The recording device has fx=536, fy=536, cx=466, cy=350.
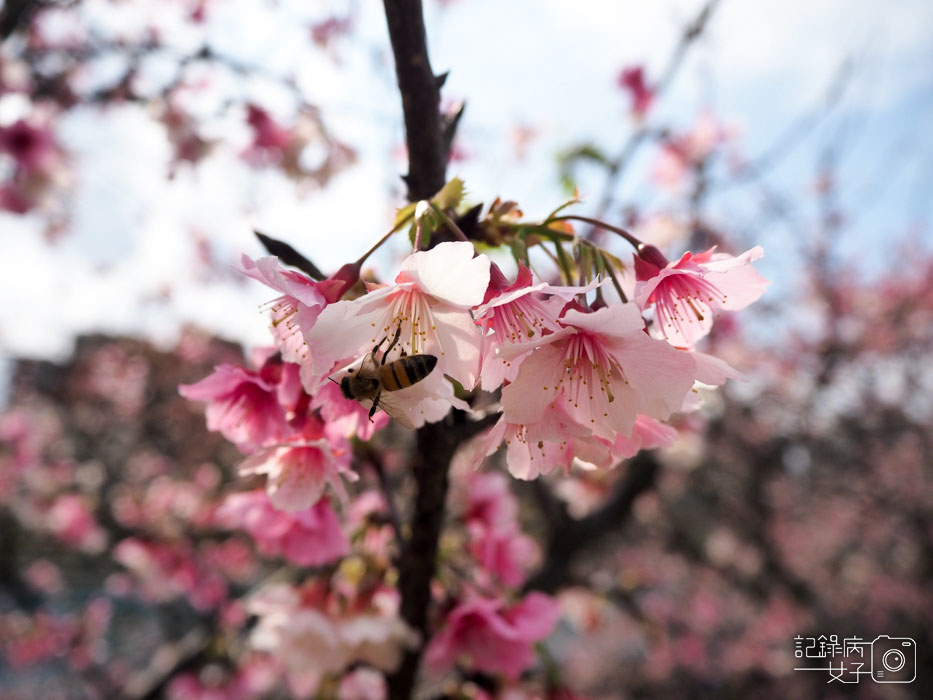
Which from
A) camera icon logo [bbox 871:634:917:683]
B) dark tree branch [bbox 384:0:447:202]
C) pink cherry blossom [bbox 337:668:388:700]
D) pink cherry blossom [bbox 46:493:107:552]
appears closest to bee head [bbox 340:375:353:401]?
dark tree branch [bbox 384:0:447:202]

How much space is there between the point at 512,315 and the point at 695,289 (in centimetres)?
29

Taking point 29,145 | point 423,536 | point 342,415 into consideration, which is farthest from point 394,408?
point 29,145

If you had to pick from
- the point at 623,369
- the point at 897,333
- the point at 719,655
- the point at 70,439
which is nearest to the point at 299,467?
the point at 623,369

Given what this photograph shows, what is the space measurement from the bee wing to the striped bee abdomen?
1cm

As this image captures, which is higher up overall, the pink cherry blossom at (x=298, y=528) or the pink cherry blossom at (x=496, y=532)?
the pink cherry blossom at (x=496, y=532)

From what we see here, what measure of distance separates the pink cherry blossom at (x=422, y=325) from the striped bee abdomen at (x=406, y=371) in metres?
0.02

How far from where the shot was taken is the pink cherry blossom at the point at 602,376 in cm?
64

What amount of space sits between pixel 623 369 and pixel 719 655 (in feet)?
29.8

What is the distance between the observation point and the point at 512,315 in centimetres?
79

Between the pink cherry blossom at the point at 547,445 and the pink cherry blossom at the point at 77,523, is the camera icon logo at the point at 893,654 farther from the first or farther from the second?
the pink cherry blossom at the point at 77,523

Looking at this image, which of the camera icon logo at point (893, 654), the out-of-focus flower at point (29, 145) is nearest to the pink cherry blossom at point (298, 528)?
the out-of-focus flower at point (29, 145)

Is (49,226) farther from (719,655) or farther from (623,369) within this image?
(719,655)

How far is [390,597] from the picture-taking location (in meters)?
1.31

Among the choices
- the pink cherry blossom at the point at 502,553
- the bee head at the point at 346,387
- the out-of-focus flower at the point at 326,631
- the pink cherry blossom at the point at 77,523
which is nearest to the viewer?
the bee head at the point at 346,387
